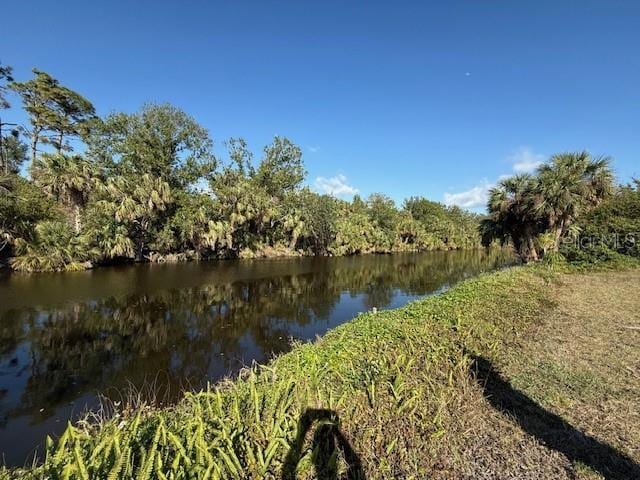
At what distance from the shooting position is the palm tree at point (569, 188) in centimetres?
1888

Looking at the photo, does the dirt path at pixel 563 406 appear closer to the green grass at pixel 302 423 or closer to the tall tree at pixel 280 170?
the green grass at pixel 302 423

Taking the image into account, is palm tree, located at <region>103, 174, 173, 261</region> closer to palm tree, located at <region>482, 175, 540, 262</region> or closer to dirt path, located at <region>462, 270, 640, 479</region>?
palm tree, located at <region>482, 175, 540, 262</region>

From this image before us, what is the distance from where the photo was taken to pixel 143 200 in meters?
28.4

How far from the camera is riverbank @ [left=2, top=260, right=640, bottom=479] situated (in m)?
2.77

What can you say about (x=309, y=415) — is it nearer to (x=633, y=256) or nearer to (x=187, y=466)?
(x=187, y=466)

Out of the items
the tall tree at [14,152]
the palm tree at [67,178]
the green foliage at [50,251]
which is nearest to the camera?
the green foliage at [50,251]

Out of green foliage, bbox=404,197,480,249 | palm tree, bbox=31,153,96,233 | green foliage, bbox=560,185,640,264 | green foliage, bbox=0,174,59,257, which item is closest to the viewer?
green foliage, bbox=560,185,640,264

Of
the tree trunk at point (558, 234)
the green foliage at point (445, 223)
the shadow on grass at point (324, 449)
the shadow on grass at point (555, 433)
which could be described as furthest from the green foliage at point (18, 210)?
the green foliage at point (445, 223)

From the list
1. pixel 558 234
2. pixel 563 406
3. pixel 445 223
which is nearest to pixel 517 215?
pixel 558 234

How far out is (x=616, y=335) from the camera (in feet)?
24.1

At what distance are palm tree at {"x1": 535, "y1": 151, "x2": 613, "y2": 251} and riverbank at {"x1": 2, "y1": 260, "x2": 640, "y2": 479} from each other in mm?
14599

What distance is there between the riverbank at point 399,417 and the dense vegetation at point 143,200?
2289 centimetres

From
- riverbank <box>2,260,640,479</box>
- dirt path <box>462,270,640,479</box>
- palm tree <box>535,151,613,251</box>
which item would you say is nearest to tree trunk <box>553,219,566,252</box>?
palm tree <box>535,151,613,251</box>

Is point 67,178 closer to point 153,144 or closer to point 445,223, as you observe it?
point 153,144
